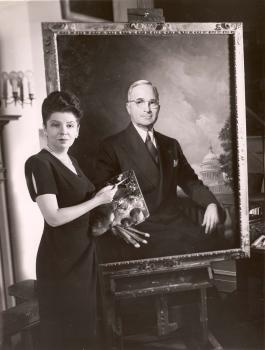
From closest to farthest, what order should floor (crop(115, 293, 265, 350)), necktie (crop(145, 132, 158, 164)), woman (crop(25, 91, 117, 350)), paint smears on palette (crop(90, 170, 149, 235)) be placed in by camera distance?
woman (crop(25, 91, 117, 350)) → paint smears on palette (crop(90, 170, 149, 235)) → necktie (crop(145, 132, 158, 164)) → floor (crop(115, 293, 265, 350))

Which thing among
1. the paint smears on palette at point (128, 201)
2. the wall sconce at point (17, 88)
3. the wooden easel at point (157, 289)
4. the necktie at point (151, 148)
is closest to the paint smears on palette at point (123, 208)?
the paint smears on palette at point (128, 201)

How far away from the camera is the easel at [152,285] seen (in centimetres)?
210

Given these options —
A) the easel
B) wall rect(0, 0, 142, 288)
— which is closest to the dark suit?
the easel

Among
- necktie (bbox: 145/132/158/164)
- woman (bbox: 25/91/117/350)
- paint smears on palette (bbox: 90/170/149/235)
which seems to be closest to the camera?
woman (bbox: 25/91/117/350)

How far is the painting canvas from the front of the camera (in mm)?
1999

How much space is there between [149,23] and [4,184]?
1138 millimetres

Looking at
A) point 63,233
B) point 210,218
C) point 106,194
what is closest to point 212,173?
point 210,218

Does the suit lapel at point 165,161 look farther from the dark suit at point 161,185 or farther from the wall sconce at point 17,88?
the wall sconce at point 17,88

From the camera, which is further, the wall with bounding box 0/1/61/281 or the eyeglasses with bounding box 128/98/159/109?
the eyeglasses with bounding box 128/98/159/109

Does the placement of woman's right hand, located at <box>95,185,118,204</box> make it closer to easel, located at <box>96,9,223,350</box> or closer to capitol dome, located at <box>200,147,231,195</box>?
easel, located at <box>96,9,223,350</box>

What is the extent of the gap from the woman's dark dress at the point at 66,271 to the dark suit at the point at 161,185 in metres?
0.19

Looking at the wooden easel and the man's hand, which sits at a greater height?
the man's hand

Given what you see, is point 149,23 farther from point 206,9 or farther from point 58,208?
point 58,208

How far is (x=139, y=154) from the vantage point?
7.01ft
